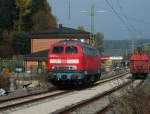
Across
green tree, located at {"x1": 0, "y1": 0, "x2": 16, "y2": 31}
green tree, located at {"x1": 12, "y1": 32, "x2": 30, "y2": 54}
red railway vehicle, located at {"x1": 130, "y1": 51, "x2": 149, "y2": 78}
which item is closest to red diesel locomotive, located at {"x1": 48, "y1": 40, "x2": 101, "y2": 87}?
red railway vehicle, located at {"x1": 130, "y1": 51, "x2": 149, "y2": 78}

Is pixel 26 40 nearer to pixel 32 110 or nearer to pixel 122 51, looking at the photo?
pixel 122 51

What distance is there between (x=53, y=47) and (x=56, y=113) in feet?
57.8

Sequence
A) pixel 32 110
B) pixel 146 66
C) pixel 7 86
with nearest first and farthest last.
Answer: pixel 32 110
pixel 7 86
pixel 146 66

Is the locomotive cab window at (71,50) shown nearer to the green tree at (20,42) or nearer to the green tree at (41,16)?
the green tree at (20,42)

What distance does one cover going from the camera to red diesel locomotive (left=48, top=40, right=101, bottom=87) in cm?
3441

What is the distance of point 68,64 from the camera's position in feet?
114

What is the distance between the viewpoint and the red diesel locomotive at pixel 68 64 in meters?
34.4

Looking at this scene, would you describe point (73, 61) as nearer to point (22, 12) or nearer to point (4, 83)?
point (4, 83)

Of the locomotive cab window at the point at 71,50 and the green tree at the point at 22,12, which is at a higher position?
the green tree at the point at 22,12

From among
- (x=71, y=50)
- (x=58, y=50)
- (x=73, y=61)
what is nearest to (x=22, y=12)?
(x=58, y=50)

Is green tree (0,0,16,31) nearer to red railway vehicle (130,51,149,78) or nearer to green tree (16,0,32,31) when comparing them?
green tree (16,0,32,31)

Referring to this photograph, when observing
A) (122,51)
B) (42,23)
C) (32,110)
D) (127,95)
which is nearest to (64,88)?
(32,110)

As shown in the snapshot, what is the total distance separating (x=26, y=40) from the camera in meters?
125

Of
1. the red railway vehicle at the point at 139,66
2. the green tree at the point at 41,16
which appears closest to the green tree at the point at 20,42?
the green tree at the point at 41,16
